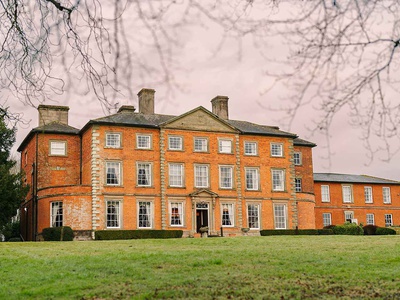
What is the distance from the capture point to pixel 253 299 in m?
11.6

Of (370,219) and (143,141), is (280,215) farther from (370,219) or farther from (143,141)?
(370,219)

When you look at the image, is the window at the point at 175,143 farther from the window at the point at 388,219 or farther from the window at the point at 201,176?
the window at the point at 388,219

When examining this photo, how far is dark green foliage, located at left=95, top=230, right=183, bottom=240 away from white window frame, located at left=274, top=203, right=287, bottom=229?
9.68 m

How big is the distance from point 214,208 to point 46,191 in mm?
12550

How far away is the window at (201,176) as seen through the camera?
4375 centimetres

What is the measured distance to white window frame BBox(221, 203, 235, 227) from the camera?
4400cm

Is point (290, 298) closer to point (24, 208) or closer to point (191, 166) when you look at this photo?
point (191, 166)

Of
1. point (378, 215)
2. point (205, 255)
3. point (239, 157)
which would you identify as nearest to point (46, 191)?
point (239, 157)

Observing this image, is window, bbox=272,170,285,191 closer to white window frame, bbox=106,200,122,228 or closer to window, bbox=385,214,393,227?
white window frame, bbox=106,200,122,228

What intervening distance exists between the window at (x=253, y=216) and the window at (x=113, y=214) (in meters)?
10.6

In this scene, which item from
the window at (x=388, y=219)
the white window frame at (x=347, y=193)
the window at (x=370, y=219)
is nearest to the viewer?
the white window frame at (x=347, y=193)

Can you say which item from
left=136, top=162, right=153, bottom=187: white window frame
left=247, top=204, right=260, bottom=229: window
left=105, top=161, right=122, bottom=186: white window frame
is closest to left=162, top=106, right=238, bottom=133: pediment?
left=136, top=162, right=153, bottom=187: white window frame

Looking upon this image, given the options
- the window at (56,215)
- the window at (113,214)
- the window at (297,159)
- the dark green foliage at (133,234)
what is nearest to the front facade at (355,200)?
the window at (297,159)

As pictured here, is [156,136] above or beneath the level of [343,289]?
above
